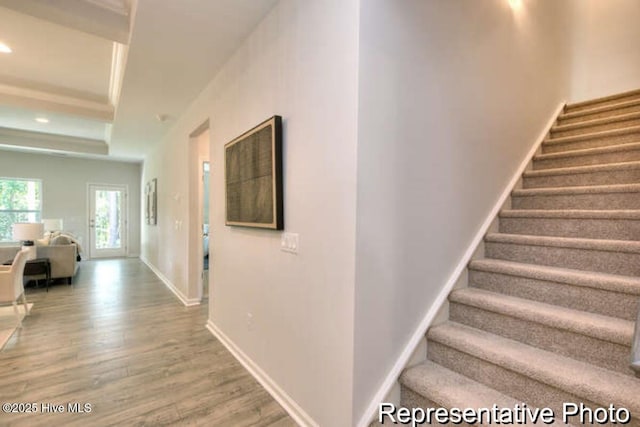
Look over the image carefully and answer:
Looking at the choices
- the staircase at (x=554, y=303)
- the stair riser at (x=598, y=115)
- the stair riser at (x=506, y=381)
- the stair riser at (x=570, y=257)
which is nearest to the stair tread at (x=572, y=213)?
the staircase at (x=554, y=303)

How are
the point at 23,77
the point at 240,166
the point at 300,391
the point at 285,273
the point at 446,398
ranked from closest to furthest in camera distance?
the point at 446,398 → the point at 300,391 → the point at 285,273 → the point at 240,166 → the point at 23,77

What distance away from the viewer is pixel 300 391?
6.31 feet

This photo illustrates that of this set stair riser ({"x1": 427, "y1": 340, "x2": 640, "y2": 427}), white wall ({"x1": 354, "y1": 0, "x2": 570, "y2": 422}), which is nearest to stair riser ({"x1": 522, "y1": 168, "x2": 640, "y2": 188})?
white wall ({"x1": 354, "y1": 0, "x2": 570, "y2": 422})

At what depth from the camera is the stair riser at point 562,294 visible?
1598 millimetres

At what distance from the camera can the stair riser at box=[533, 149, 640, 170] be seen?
242 cm

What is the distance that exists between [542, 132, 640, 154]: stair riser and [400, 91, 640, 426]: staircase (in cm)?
1

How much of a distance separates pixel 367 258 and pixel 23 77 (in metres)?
5.09

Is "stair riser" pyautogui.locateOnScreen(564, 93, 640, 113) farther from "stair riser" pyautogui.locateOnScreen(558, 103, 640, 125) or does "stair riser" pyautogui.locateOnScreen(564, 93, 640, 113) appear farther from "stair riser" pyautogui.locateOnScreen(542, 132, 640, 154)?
"stair riser" pyautogui.locateOnScreen(542, 132, 640, 154)

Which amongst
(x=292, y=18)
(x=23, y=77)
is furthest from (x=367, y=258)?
(x=23, y=77)

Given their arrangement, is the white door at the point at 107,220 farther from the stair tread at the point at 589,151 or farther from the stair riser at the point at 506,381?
the stair tread at the point at 589,151

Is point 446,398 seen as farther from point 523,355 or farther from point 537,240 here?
point 537,240

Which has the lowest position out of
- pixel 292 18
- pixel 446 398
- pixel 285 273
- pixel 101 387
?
pixel 101 387

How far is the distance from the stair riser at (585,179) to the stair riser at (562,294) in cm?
117

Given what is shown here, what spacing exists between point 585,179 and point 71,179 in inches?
415
